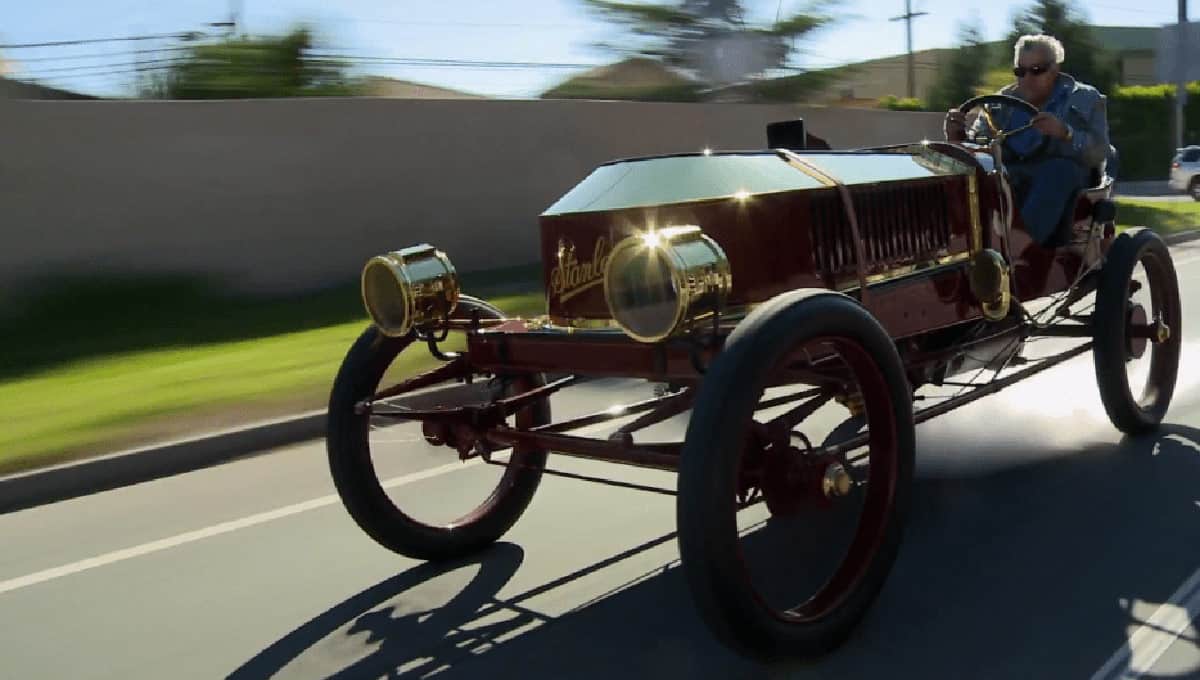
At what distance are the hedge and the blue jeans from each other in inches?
1320

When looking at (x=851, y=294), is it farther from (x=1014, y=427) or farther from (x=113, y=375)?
(x=113, y=375)

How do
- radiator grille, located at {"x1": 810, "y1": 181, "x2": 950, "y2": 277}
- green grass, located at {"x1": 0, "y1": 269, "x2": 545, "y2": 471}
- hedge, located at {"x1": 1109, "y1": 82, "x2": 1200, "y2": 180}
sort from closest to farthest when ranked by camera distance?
1. radiator grille, located at {"x1": 810, "y1": 181, "x2": 950, "y2": 277}
2. green grass, located at {"x1": 0, "y1": 269, "x2": 545, "y2": 471}
3. hedge, located at {"x1": 1109, "y1": 82, "x2": 1200, "y2": 180}

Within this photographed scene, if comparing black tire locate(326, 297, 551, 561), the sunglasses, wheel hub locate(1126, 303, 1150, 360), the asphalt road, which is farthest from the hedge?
black tire locate(326, 297, 551, 561)

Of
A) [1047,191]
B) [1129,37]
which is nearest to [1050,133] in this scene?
[1047,191]

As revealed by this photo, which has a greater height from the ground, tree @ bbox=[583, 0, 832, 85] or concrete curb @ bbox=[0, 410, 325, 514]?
tree @ bbox=[583, 0, 832, 85]

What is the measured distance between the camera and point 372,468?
13.5 ft

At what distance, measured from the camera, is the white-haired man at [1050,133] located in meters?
5.59

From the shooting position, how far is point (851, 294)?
415 centimetres

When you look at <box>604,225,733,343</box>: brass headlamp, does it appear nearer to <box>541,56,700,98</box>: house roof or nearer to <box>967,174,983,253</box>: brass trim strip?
<box>967,174,983,253</box>: brass trim strip

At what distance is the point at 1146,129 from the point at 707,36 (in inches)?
765

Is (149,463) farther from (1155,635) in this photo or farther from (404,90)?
(404,90)

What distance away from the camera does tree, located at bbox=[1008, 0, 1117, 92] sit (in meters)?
37.8

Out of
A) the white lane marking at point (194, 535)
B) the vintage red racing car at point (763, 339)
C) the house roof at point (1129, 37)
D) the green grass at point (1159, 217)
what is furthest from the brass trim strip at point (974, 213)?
the house roof at point (1129, 37)

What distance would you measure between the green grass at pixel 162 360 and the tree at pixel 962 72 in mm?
25929
